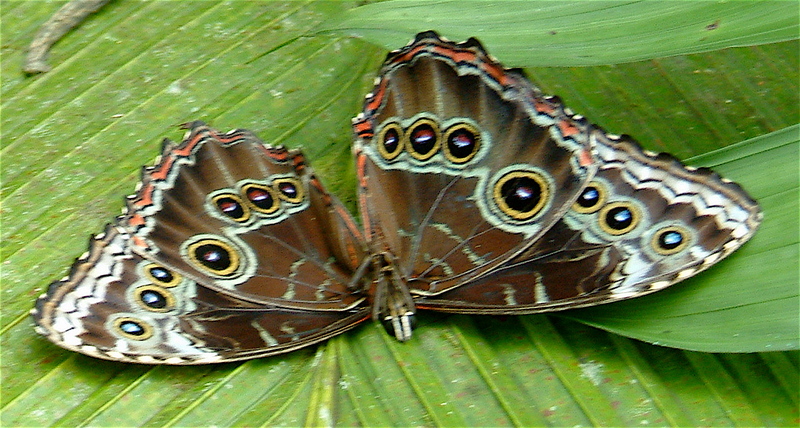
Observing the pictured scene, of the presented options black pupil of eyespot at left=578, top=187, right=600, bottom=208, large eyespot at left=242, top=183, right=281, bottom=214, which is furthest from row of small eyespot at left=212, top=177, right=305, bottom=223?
black pupil of eyespot at left=578, top=187, right=600, bottom=208

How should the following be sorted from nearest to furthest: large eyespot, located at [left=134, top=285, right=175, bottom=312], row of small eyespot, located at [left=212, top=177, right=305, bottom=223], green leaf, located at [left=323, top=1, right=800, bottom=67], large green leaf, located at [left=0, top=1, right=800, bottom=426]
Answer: green leaf, located at [left=323, top=1, right=800, bottom=67], large green leaf, located at [left=0, top=1, right=800, bottom=426], large eyespot, located at [left=134, top=285, right=175, bottom=312], row of small eyespot, located at [left=212, top=177, right=305, bottom=223]

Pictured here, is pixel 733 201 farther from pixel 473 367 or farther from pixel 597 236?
pixel 473 367

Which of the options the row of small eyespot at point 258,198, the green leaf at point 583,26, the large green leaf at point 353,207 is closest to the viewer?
the green leaf at point 583,26

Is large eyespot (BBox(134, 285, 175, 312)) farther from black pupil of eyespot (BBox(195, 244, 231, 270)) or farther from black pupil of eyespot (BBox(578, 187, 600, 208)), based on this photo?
black pupil of eyespot (BBox(578, 187, 600, 208))

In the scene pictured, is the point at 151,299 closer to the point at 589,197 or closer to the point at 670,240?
the point at 589,197

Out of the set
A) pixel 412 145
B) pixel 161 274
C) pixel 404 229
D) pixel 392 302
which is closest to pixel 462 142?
pixel 412 145

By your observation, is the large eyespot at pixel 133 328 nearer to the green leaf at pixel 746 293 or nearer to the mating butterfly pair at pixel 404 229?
the mating butterfly pair at pixel 404 229

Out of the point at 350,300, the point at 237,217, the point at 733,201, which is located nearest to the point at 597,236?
the point at 733,201

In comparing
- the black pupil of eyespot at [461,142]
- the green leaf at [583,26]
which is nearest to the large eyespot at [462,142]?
the black pupil of eyespot at [461,142]
